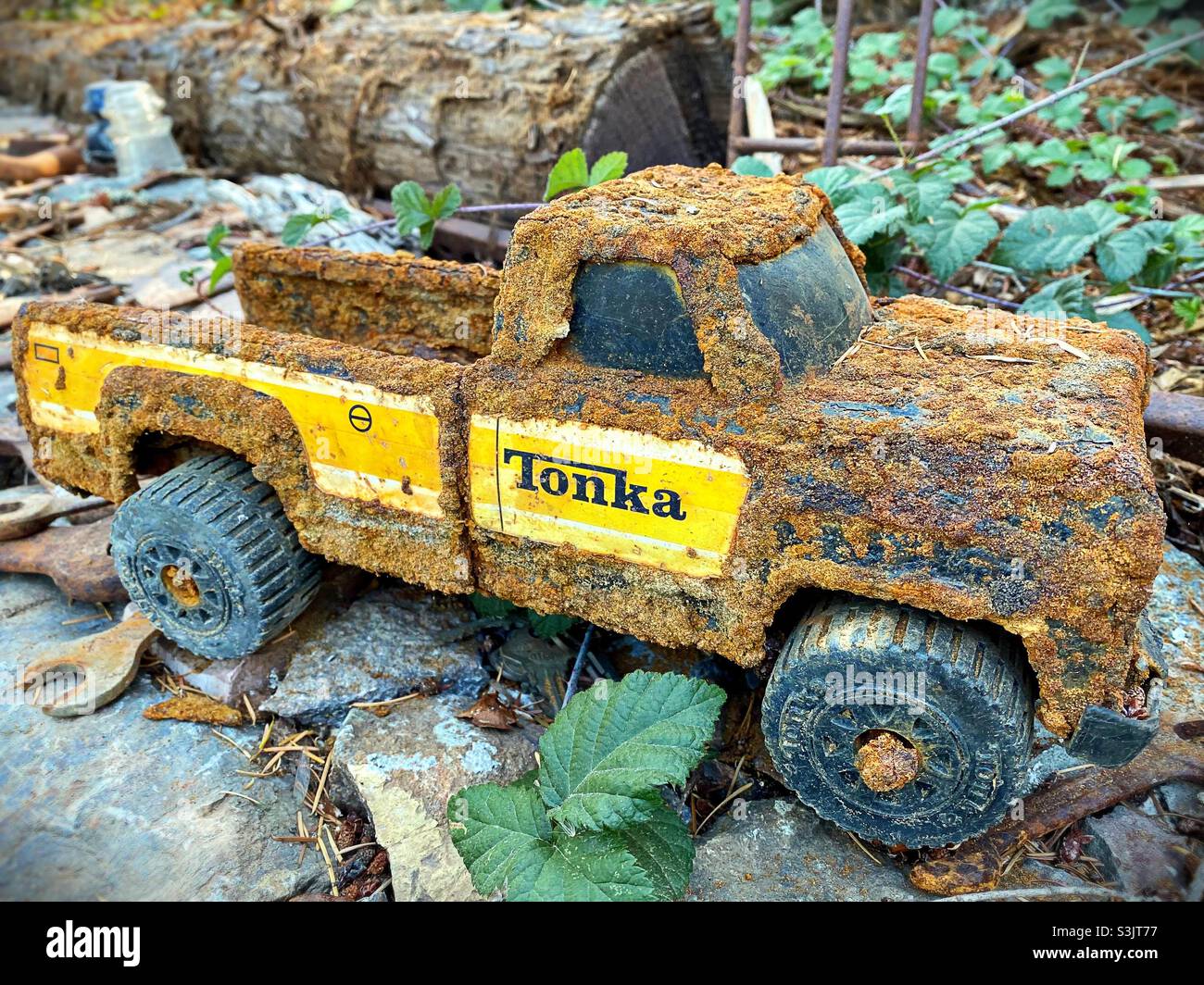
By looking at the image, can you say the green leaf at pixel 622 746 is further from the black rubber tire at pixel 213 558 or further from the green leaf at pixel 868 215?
the green leaf at pixel 868 215

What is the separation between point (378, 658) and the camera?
3.84m

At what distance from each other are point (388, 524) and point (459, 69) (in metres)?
4.78

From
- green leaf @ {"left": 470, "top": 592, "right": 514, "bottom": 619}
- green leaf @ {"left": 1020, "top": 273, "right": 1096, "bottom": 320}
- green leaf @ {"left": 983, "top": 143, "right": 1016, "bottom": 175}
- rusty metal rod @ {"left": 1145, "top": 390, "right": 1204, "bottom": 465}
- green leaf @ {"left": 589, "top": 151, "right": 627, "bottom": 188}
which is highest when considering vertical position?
green leaf @ {"left": 589, "top": 151, "right": 627, "bottom": 188}

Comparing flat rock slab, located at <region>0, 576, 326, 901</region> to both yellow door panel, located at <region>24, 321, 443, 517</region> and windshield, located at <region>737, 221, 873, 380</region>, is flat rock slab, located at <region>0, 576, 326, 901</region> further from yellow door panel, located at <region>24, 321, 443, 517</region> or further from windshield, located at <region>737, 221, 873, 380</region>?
windshield, located at <region>737, 221, 873, 380</region>

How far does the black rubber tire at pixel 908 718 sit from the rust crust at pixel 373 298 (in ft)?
6.95

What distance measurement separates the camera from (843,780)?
116 inches

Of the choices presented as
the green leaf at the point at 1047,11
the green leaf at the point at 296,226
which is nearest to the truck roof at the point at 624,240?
the green leaf at the point at 296,226

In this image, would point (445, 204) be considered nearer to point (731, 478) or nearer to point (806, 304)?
point (806, 304)

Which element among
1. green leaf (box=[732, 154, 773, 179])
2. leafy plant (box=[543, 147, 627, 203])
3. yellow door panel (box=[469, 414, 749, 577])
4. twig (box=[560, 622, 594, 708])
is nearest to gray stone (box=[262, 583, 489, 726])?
twig (box=[560, 622, 594, 708])

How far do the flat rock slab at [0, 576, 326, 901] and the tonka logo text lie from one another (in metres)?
1.42

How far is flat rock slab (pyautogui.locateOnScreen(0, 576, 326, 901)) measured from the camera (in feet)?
10.0

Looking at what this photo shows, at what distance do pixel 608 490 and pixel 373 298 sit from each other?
78.0 inches
